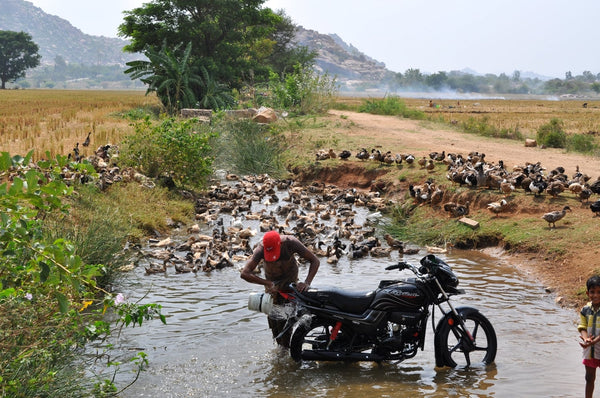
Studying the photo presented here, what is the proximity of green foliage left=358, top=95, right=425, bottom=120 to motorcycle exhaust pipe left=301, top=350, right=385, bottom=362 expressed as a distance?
82.5 ft

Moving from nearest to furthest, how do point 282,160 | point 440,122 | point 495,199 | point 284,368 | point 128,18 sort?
point 284,368 → point 495,199 → point 282,160 → point 440,122 → point 128,18

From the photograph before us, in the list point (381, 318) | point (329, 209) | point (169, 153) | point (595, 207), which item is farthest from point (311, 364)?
point (169, 153)

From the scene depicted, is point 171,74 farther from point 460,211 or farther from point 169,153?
point 460,211

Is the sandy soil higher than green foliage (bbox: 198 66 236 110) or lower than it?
lower

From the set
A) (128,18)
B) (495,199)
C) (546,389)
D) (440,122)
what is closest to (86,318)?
(546,389)

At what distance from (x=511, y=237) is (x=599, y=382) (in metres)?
5.58

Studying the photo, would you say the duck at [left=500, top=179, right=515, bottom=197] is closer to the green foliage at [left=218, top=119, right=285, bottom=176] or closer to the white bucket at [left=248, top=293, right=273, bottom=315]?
the white bucket at [left=248, top=293, right=273, bottom=315]

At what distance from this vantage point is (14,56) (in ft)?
371

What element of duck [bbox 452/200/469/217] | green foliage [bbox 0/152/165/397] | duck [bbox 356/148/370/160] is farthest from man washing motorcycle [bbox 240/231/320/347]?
duck [bbox 356/148/370/160]

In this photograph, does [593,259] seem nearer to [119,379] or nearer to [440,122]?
[119,379]

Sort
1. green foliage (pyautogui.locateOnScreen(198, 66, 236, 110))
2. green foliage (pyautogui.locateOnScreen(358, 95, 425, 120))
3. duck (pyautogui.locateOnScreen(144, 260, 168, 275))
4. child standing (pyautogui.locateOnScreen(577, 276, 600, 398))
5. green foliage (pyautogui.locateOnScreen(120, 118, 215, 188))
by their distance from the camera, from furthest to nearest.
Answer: green foliage (pyautogui.locateOnScreen(358, 95, 425, 120)) → green foliage (pyautogui.locateOnScreen(198, 66, 236, 110)) → green foliage (pyautogui.locateOnScreen(120, 118, 215, 188)) → duck (pyautogui.locateOnScreen(144, 260, 168, 275)) → child standing (pyautogui.locateOnScreen(577, 276, 600, 398))

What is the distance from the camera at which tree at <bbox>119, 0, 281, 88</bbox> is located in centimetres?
3394

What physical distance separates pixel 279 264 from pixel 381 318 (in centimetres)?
121

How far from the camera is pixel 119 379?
22.2 feet
